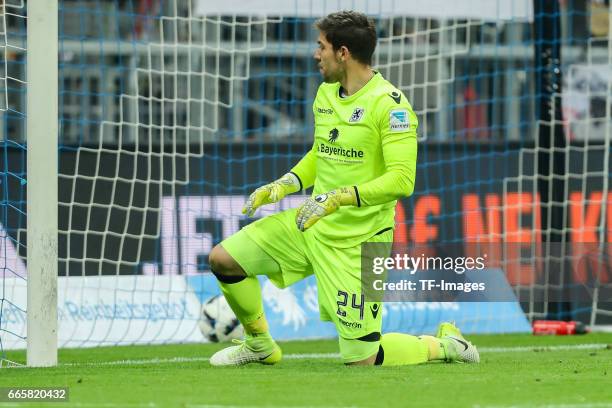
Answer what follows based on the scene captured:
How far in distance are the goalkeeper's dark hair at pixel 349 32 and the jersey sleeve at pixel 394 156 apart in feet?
1.02

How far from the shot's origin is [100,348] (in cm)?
906

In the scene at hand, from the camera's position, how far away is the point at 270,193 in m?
6.80

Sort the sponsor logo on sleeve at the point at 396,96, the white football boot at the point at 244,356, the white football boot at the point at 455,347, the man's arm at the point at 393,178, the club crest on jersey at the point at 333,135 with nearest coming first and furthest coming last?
1. the man's arm at the point at 393,178
2. the sponsor logo on sleeve at the point at 396,96
3. the club crest on jersey at the point at 333,135
4. the white football boot at the point at 244,356
5. the white football boot at the point at 455,347

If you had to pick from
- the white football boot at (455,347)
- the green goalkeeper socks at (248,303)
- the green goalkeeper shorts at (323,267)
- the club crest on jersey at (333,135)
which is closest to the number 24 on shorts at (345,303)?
the green goalkeeper shorts at (323,267)

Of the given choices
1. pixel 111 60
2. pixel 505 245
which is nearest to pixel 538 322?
pixel 505 245

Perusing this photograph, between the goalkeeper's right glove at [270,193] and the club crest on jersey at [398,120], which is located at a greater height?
the club crest on jersey at [398,120]

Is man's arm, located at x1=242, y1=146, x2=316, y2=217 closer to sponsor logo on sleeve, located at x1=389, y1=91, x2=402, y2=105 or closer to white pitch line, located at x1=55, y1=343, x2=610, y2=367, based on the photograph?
sponsor logo on sleeve, located at x1=389, y1=91, x2=402, y2=105

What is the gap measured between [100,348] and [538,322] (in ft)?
11.1

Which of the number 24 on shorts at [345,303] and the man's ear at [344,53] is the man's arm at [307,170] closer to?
the man's ear at [344,53]

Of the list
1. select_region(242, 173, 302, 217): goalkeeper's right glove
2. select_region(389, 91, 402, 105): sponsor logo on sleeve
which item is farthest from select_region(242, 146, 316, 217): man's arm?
select_region(389, 91, 402, 105): sponsor logo on sleeve

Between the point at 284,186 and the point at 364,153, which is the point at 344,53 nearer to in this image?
the point at 364,153

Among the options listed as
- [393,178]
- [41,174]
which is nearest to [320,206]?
[393,178]

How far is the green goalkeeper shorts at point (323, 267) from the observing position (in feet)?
21.8

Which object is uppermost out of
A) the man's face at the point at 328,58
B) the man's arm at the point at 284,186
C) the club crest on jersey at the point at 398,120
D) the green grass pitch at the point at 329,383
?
the man's face at the point at 328,58
